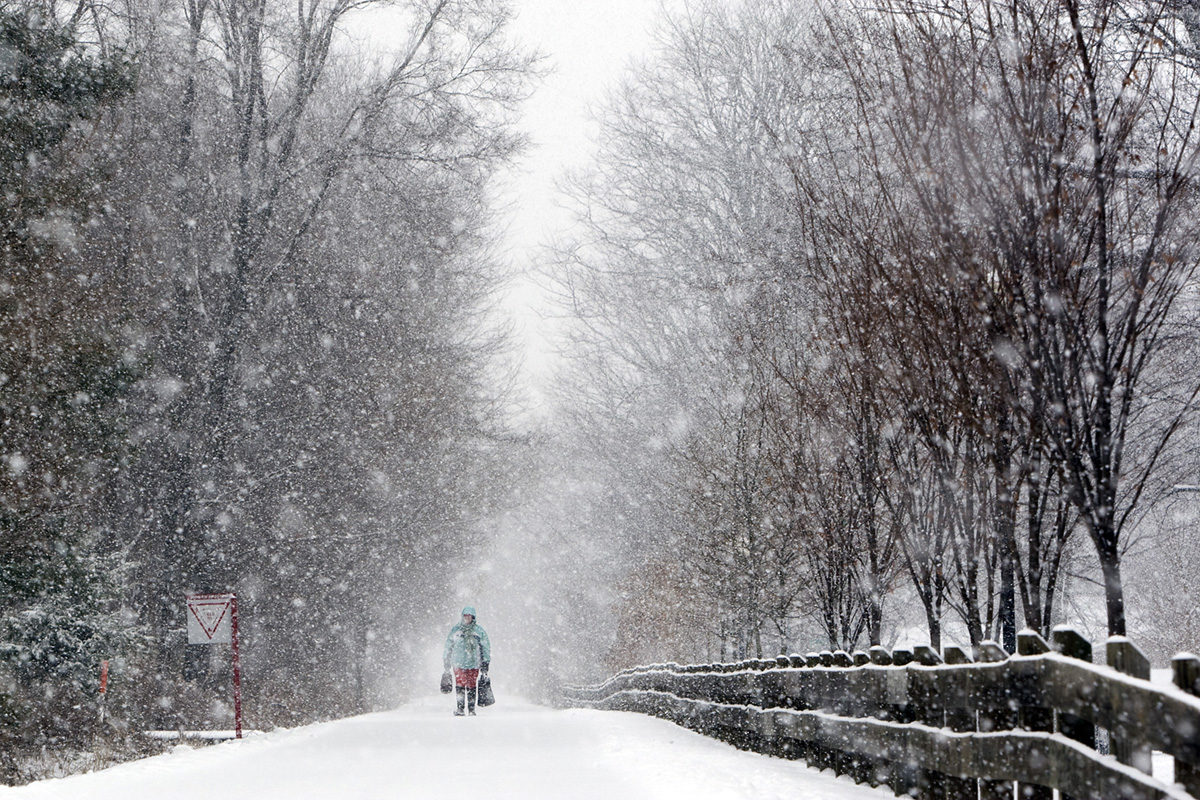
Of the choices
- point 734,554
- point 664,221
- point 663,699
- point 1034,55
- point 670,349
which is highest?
point 664,221

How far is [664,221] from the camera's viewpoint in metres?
24.6

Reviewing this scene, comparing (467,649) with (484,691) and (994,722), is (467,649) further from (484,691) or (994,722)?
(994,722)

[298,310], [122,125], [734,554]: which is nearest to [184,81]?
[122,125]

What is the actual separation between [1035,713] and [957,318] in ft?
8.55

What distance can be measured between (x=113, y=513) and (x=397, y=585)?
61.9 ft

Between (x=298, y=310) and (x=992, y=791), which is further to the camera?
(x=298, y=310)

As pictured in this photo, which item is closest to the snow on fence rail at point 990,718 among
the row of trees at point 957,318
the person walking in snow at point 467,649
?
the row of trees at point 957,318

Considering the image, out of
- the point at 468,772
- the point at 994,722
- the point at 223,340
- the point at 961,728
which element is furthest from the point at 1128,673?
the point at 223,340

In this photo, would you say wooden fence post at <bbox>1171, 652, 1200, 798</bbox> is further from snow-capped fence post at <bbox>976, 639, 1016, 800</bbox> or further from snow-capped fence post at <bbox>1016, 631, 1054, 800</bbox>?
snow-capped fence post at <bbox>976, 639, 1016, 800</bbox>

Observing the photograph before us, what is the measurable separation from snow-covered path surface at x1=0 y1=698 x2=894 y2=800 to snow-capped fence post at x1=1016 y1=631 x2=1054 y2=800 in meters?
1.96

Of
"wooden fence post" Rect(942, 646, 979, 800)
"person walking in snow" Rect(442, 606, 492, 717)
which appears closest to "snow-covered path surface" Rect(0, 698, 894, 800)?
"wooden fence post" Rect(942, 646, 979, 800)

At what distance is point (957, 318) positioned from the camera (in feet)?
22.9

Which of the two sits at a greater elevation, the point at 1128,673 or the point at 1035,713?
the point at 1128,673

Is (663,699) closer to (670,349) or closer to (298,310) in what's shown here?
(670,349)
